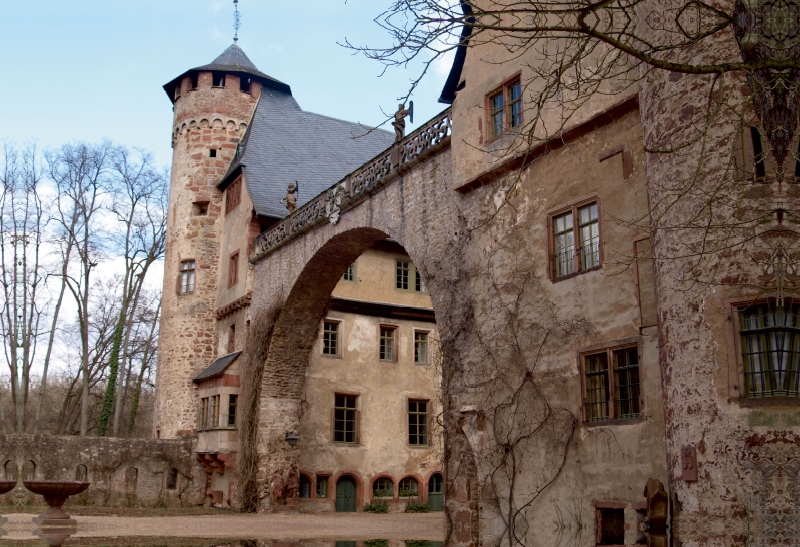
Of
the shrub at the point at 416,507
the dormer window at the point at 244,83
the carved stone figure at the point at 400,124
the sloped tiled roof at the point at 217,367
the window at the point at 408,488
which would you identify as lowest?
the shrub at the point at 416,507

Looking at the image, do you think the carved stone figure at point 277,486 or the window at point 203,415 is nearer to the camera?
the carved stone figure at point 277,486

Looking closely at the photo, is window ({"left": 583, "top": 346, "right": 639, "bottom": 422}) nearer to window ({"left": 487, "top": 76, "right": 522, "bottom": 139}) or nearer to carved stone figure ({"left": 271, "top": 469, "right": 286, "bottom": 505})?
window ({"left": 487, "top": 76, "right": 522, "bottom": 139})

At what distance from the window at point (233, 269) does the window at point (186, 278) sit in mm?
1648

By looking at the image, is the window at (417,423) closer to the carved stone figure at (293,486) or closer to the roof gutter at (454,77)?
the carved stone figure at (293,486)

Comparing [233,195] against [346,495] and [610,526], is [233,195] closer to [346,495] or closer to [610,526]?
[346,495]

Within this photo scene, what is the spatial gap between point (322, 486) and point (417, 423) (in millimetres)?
3328

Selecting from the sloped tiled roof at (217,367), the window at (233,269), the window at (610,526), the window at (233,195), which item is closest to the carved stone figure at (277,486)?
the sloped tiled roof at (217,367)

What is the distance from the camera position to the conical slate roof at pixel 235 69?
2759cm

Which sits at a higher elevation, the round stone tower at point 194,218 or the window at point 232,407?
the round stone tower at point 194,218

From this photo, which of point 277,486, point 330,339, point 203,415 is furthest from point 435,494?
point 203,415

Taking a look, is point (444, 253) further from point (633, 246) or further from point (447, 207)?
point (633, 246)

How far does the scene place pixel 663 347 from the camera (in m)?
8.55

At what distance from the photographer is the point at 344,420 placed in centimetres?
2297

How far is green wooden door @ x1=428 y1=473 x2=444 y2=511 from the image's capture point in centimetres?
2394
